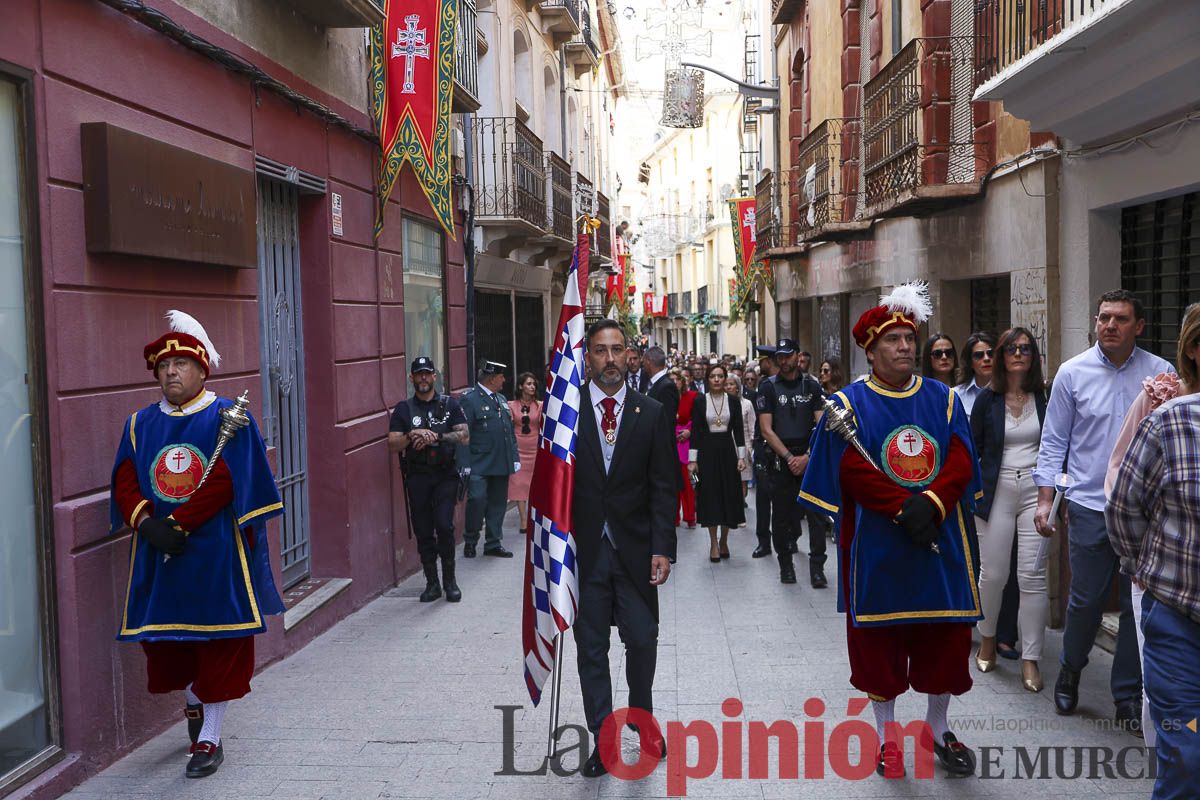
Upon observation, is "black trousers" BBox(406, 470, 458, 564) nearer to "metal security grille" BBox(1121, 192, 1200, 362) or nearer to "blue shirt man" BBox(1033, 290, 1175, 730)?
"blue shirt man" BBox(1033, 290, 1175, 730)

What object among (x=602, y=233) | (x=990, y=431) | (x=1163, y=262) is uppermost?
(x=602, y=233)

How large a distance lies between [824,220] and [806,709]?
1209 cm

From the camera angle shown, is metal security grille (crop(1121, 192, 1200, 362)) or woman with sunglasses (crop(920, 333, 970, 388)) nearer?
woman with sunglasses (crop(920, 333, 970, 388))

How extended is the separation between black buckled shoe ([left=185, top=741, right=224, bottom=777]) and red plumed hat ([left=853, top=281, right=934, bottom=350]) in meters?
3.40

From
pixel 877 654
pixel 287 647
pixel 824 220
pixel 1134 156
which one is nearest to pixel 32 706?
pixel 287 647

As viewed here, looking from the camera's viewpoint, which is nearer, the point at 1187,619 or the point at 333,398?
the point at 1187,619

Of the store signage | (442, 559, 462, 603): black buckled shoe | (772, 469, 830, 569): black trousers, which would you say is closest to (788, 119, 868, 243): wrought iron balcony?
(772, 469, 830, 569): black trousers

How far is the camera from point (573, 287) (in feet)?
17.7

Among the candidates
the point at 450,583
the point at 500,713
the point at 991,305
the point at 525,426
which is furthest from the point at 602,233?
the point at 500,713

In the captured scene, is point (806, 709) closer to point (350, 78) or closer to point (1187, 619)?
point (1187, 619)

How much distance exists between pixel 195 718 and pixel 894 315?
3.63m

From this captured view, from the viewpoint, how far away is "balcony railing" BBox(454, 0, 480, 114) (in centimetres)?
Result: 1167

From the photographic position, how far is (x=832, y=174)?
55.3 feet

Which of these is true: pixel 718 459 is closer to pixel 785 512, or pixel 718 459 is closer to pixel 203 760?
pixel 785 512
